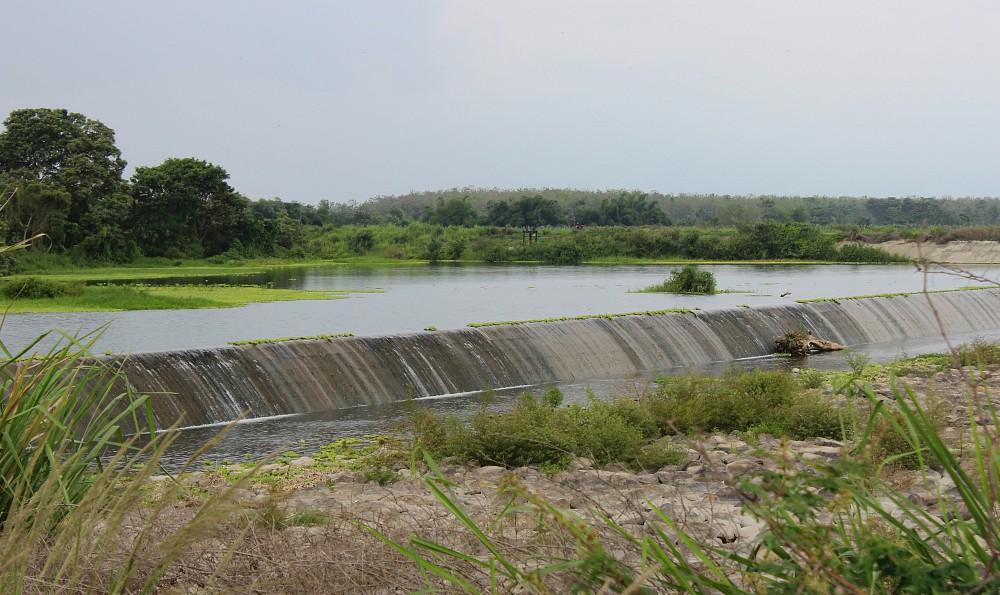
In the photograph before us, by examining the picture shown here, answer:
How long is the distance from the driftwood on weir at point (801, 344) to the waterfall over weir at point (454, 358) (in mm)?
291

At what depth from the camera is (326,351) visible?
45.1 feet

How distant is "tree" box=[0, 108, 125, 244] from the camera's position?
41.6m

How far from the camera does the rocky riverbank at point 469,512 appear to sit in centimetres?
283

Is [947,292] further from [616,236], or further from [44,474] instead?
[616,236]

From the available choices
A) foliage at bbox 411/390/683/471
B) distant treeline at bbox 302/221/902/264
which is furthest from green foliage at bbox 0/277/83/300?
distant treeline at bbox 302/221/902/264

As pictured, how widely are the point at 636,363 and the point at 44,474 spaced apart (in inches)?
527

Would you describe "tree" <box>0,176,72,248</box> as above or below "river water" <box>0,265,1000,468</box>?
above

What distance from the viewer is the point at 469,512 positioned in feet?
19.4

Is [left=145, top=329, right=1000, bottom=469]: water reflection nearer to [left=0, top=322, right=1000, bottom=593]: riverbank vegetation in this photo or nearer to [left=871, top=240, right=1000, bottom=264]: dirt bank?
[left=0, top=322, right=1000, bottom=593]: riverbank vegetation

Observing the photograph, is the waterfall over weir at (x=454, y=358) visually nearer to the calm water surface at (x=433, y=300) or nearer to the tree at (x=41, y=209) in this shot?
the calm water surface at (x=433, y=300)

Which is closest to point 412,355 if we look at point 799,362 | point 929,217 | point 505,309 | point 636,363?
point 636,363

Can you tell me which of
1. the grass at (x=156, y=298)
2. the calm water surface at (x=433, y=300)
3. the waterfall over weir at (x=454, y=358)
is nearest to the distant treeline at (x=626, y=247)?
the calm water surface at (x=433, y=300)

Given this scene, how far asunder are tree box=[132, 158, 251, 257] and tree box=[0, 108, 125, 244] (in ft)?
6.35

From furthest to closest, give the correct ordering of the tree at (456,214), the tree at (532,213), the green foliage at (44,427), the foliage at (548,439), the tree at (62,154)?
the tree at (456,214)
the tree at (532,213)
the tree at (62,154)
the foliage at (548,439)
the green foliage at (44,427)
